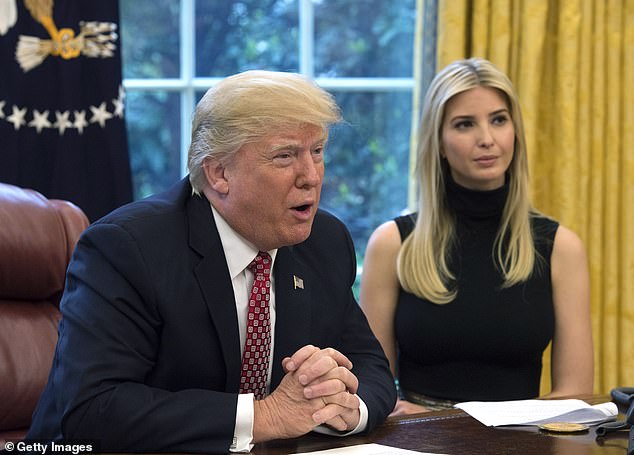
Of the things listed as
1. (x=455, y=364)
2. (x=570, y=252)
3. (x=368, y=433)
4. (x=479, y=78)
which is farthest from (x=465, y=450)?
(x=479, y=78)

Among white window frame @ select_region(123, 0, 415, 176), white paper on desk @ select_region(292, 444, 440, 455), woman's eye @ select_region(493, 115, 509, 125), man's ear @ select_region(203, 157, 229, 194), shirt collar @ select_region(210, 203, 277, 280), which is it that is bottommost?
white paper on desk @ select_region(292, 444, 440, 455)

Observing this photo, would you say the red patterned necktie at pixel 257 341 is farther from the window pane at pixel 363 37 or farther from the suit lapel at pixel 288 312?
the window pane at pixel 363 37

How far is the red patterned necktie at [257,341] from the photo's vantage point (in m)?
1.87

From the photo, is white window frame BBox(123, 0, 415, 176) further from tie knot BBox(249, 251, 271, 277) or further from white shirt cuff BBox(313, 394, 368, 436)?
white shirt cuff BBox(313, 394, 368, 436)

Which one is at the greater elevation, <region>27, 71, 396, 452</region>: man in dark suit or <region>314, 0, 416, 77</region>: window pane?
<region>314, 0, 416, 77</region>: window pane

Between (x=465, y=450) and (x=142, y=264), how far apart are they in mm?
684

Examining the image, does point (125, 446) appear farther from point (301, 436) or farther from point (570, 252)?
point (570, 252)

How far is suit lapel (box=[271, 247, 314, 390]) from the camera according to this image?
1.92 m

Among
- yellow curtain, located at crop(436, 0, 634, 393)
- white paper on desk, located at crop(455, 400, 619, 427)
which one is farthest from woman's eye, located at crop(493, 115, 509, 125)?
white paper on desk, located at crop(455, 400, 619, 427)

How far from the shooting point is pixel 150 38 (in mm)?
3656

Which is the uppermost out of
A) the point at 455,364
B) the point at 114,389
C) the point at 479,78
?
the point at 479,78

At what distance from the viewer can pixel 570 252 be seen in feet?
8.95

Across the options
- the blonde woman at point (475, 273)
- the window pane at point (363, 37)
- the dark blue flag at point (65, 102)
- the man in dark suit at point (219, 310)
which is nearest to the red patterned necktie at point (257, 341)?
the man in dark suit at point (219, 310)

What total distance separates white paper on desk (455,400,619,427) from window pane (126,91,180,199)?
6.93ft
